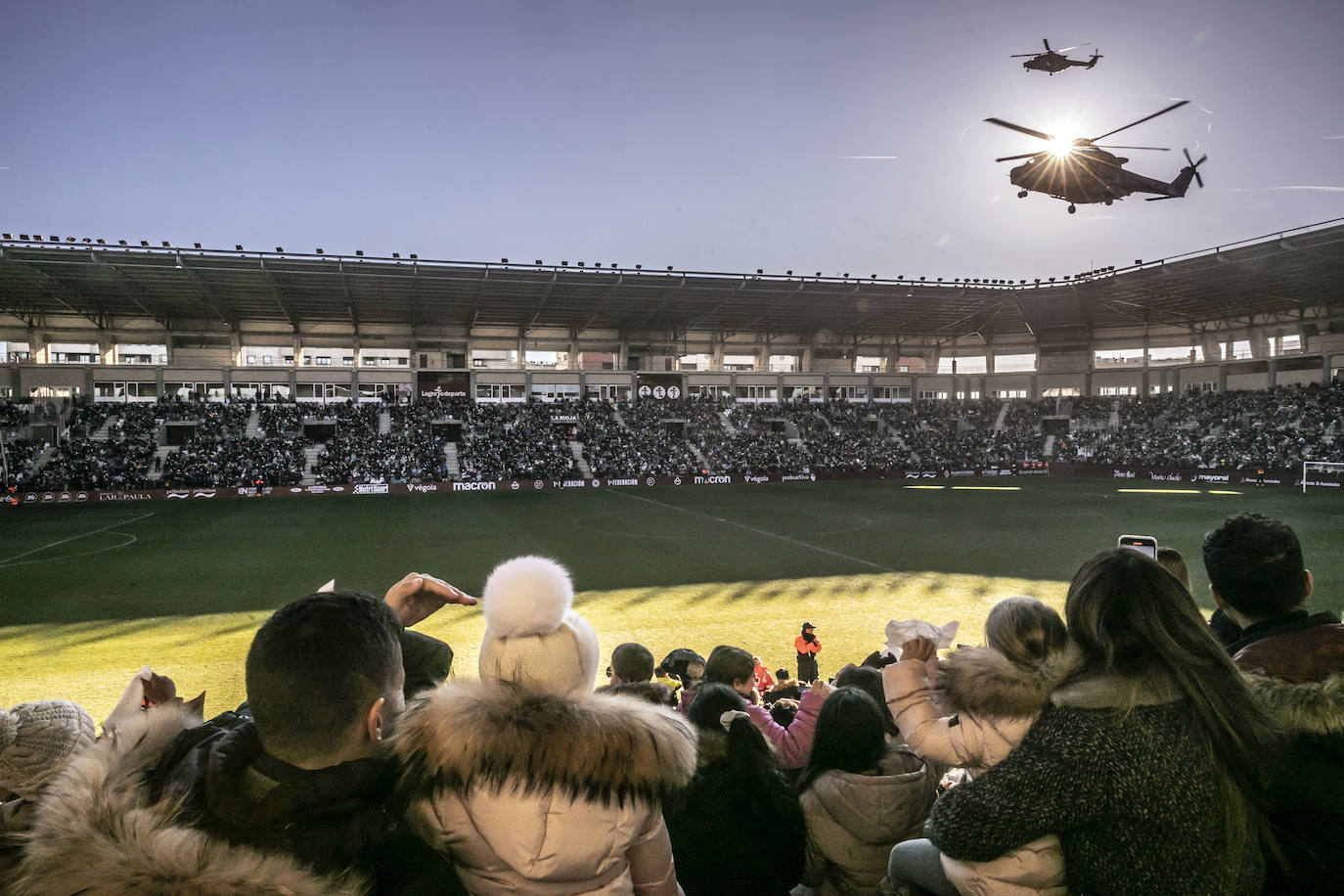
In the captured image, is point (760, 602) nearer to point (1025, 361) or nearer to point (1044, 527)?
point (1044, 527)

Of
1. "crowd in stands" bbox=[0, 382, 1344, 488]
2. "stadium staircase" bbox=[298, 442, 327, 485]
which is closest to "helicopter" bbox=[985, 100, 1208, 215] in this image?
"crowd in stands" bbox=[0, 382, 1344, 488]

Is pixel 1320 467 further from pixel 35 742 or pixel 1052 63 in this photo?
pixel 35 742

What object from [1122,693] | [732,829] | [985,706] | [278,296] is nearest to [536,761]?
[985,706]

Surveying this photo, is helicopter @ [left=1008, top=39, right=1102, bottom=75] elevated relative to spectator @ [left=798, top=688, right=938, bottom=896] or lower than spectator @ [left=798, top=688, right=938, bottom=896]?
elevated

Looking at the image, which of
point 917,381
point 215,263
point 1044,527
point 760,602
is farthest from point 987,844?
point 917,381

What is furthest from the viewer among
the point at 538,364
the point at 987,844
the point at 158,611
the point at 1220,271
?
the point at 538,364

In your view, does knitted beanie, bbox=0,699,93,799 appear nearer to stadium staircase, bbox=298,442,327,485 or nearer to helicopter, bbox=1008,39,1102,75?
helicopter, bbox=1008,39,1102,75

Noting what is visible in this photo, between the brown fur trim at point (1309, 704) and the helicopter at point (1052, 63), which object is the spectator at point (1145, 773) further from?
the helicopter at point (1052, 63)
